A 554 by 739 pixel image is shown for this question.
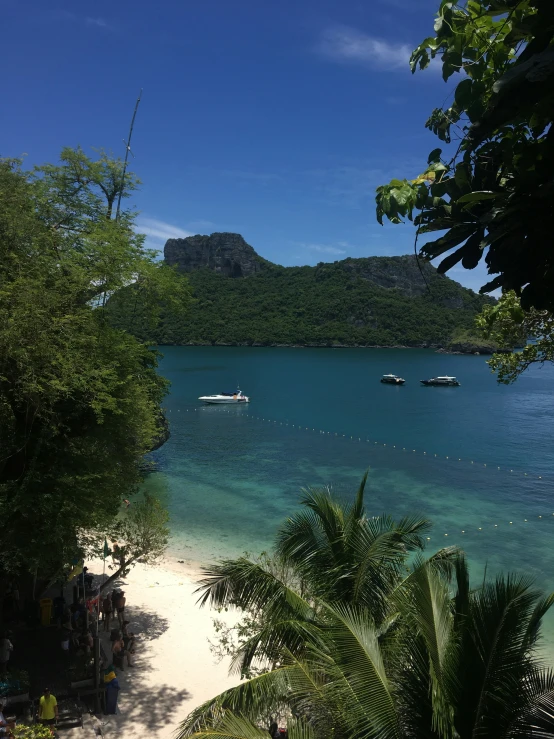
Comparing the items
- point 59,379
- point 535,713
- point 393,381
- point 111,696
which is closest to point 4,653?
point 111,696

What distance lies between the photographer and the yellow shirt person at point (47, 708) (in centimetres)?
946

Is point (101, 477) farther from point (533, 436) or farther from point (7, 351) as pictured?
point (533, 436)

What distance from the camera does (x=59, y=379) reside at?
944cm

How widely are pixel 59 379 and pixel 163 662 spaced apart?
743cm

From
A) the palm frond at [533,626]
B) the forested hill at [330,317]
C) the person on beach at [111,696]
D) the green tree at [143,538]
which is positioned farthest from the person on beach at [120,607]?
the forested hill at [330,317]

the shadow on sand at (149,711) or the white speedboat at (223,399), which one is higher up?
the white speedboat at (223,399)

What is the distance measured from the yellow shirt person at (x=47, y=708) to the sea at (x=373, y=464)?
840 cm

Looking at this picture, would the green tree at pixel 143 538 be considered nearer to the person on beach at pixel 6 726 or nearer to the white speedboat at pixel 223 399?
the person on beach at pixel 6 726

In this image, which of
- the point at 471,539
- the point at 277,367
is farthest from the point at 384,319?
the point at 471,539

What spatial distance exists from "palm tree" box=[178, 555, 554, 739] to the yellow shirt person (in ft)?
16.7

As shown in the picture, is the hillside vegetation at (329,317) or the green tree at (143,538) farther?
the hillside vegetation at (329,317)

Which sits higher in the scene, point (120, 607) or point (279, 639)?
point (279, 639)

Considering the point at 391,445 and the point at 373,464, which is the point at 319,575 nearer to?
the point at 373,464

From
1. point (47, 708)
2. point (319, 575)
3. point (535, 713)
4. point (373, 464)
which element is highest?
point (535, 713)
